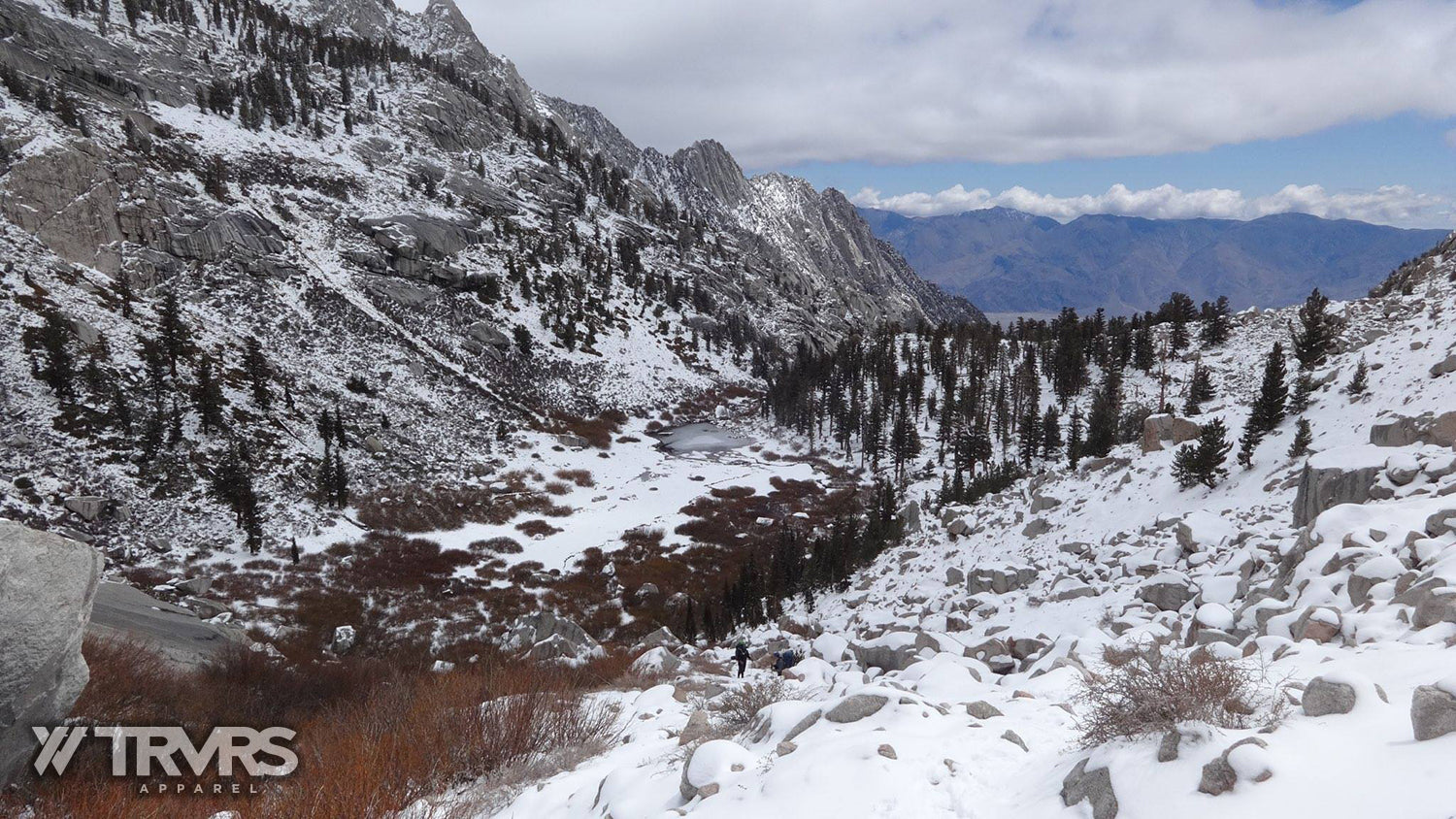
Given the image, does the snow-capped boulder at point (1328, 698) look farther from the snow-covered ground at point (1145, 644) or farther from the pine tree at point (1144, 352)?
the pine tree at point (1144, 352)

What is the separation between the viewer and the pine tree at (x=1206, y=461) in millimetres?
22352

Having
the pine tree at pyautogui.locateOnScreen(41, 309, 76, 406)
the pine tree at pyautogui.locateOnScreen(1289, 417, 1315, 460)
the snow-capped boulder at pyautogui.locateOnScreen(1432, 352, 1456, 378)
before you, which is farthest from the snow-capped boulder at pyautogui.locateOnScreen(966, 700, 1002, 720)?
the pine tree at pyautogui.locateOnScreen(41, 309, 76, 406)

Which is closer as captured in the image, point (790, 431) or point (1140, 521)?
point (1140, 521)

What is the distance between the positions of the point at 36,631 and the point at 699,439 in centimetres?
8110

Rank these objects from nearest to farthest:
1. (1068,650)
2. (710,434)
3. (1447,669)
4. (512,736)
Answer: (1447,669) < (512,736) < (1068,650) < (710,434)

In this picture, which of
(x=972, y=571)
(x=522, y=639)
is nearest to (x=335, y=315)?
(x=522, y=639)

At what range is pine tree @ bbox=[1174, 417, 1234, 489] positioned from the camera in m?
22.4

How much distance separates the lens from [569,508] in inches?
2322

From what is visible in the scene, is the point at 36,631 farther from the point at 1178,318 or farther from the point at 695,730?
the point at 1178,318

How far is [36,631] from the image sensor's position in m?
8.14

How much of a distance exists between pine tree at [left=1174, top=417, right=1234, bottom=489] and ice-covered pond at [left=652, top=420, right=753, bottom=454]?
205 feet

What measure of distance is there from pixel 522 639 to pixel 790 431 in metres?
70.7

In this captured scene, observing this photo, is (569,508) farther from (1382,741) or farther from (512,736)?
(1382,741)

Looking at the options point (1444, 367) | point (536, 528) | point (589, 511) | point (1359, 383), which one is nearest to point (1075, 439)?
point (1359, 383)
